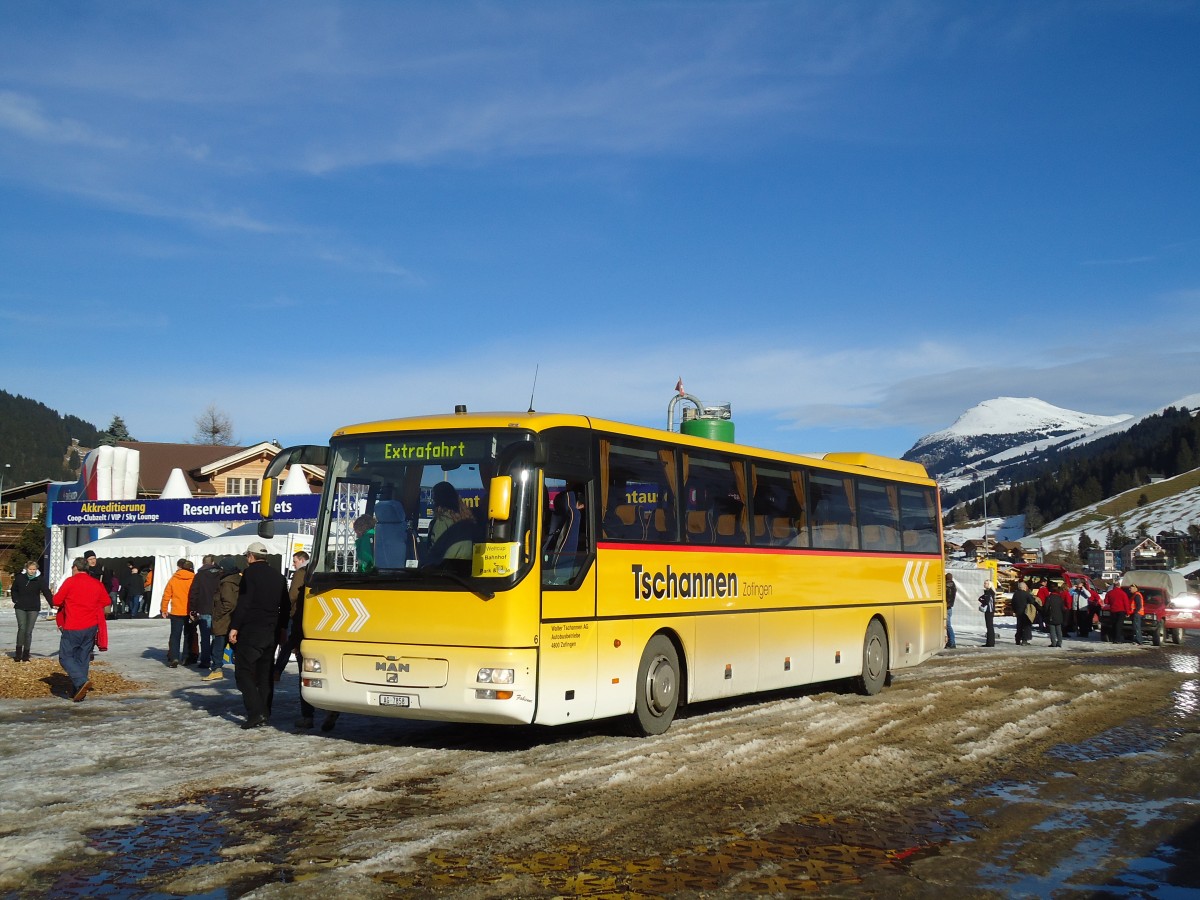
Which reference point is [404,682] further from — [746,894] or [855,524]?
[855,524]

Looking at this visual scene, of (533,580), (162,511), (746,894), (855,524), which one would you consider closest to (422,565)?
(533,580)

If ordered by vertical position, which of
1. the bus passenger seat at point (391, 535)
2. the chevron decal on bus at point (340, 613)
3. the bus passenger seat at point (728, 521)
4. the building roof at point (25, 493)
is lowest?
the chevron decal on bus at point (340, 613)

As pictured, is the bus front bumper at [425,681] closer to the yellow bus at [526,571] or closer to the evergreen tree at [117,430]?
the yellow bus at [526,571]

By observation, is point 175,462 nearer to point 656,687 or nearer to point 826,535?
point 826,535

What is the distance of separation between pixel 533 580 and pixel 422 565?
106 centimetres

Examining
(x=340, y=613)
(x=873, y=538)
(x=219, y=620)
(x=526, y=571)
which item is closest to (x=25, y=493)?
(x=219, y=620)

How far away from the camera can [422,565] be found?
35.1 ft

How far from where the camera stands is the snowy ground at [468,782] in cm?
666

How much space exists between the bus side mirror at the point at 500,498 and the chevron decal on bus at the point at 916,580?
1053 cm

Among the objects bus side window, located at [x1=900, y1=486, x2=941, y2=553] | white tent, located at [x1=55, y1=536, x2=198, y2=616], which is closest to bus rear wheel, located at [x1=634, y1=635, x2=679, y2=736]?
bus side window, located at [x1=900, y1=486, x2=941, y2=553]

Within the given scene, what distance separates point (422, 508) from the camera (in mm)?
10867

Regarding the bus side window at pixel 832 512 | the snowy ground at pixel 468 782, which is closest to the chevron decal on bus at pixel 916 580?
the bus side window at pixel 832 512

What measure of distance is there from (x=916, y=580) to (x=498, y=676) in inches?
427

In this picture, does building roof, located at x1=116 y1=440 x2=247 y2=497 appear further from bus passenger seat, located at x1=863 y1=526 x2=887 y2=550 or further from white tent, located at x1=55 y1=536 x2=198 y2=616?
bus passenger seat, located at x1=863 y1=526 x2=887 y2=550
